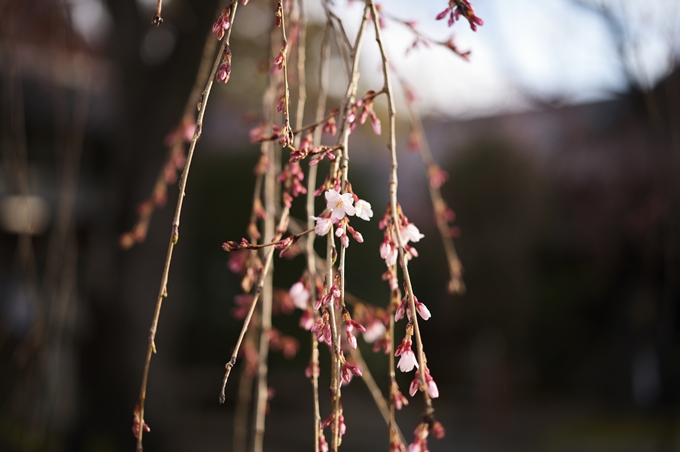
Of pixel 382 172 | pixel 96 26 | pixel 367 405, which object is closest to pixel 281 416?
pixel 367 405

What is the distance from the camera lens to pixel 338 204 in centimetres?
60

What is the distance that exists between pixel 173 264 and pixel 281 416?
2.66 metres

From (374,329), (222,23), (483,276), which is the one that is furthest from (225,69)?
(483,276)

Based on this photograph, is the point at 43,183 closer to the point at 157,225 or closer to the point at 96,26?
the point at 96,26

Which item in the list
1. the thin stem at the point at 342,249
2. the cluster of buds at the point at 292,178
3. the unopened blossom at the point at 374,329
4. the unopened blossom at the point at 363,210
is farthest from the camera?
the unopened blossom at the point at 374,329

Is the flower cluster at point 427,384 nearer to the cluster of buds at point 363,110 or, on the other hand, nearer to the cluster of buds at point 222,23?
the cluster of buds at point 363,110

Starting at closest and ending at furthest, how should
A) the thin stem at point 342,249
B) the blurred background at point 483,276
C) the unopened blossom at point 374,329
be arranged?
the thin stem at point 342,249 < the unopened blossom at point 374,329 < the blurred background at point 483,276

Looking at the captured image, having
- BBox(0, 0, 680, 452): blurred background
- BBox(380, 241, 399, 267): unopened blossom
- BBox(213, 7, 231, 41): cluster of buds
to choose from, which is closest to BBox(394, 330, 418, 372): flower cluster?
BBox(380, 241, 399, 267): unopened blossom

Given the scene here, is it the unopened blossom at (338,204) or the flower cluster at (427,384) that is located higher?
the unopened blossom at (338,204)

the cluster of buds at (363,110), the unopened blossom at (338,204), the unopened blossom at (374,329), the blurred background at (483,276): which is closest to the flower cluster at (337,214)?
the unopened blossom at (338,204)

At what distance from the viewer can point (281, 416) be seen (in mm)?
5473

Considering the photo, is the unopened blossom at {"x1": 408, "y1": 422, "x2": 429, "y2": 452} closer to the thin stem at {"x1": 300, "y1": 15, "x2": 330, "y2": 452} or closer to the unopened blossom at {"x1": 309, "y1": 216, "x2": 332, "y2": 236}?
the thin stem at {"x1": 300, "y1": 15, "x2": 330, "y2": 452}

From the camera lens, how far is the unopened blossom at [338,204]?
0.60 metres

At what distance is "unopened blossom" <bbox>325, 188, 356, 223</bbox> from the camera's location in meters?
0.60
